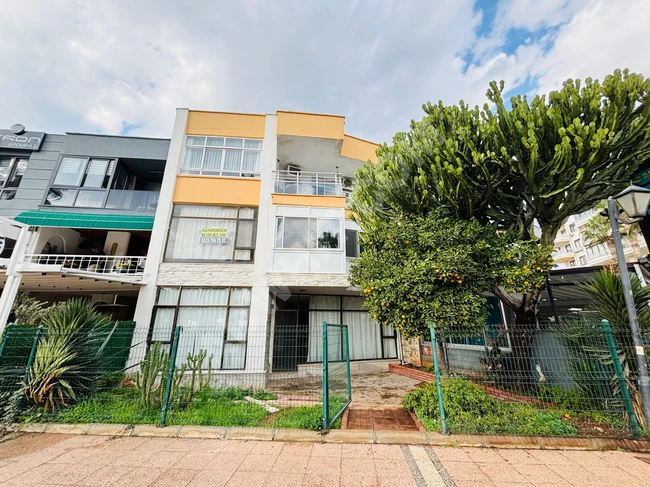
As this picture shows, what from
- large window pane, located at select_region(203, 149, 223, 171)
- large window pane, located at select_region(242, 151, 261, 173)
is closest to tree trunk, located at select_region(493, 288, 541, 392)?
large window pane, located at select_region(242, 151, 261, 173)

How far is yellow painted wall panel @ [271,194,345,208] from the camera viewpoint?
11.4m

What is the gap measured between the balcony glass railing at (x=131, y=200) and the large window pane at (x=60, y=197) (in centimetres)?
166

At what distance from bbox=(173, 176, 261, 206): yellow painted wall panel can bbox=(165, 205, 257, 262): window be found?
271mm

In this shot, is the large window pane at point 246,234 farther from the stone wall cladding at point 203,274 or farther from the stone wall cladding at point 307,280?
the stone wall cladding at point 307,280

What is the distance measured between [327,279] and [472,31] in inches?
435

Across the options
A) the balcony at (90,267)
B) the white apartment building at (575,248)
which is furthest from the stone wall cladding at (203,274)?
the white apartment building at (575,248)

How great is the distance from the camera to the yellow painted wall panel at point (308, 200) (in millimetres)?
11414

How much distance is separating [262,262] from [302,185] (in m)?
3.99

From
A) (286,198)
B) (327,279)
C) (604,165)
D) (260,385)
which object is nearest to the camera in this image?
(604,165)

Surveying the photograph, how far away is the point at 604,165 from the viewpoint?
20.4 ft

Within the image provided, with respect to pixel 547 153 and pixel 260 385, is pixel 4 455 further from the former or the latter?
pixel 547 153

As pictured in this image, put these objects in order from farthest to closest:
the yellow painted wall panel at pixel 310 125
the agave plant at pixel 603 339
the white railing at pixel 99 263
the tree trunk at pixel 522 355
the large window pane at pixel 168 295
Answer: the yellow painted wall panel at pixel 310 125, the white railing at pixel 99 263, the large window pane at pixel 168 295, the tree trunk at pixel 522 355, the agave plant at pixel 603 339

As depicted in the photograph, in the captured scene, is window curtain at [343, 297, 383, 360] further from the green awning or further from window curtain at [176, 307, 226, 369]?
the green awning

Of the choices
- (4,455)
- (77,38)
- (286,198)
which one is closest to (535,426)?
(4,455)
